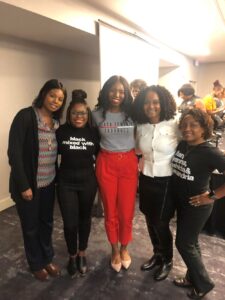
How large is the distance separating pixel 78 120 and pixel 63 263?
47.5 inches

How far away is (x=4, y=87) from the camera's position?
2.79 meters

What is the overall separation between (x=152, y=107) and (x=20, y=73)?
1958mm

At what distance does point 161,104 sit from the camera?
1630 millimetres

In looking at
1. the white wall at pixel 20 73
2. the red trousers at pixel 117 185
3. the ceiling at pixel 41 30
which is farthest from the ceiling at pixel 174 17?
the red trousers at pixel 117 185

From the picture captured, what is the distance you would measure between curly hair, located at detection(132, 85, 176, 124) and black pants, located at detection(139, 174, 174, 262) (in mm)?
404

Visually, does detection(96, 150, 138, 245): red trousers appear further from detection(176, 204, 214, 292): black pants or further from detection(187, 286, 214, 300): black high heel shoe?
detection(187, 286, 214, 300): black high heel shoe

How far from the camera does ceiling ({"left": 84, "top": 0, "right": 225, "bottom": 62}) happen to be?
260 cm

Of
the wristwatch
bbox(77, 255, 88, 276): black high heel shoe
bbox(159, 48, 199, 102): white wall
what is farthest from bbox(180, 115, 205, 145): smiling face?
bbox(159, 48, 199, 102): white wall

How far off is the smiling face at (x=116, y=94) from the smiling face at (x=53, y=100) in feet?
1.11

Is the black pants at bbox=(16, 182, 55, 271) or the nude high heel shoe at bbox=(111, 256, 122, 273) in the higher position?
the black pants at bbox=(16, 182, 55, 271)

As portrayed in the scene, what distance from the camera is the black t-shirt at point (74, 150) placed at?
1.66 m

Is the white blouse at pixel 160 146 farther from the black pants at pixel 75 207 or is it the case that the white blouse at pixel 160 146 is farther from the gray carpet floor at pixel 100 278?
the gray carpet floor at pixel 100 278

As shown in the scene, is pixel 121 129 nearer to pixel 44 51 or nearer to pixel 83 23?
pixel 83 23

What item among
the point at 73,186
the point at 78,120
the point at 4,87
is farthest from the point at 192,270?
the point at 4,87
